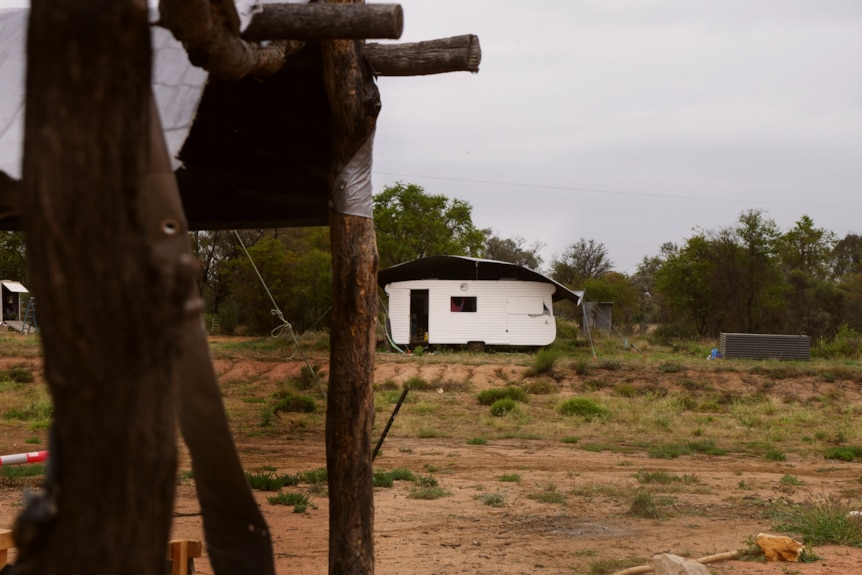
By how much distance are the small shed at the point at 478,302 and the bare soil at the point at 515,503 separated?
1116cm

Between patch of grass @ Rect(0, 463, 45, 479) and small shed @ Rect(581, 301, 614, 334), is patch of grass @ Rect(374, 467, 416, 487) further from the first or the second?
small shed @ Rect(581, 301, 614, 334)

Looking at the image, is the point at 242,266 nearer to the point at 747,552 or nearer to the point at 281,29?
the point at 747,552

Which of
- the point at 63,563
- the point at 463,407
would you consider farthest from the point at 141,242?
the point at 463,407

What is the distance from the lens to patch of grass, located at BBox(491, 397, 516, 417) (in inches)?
669

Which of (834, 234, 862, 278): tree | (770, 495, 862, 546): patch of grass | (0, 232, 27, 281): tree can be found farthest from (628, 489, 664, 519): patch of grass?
(834, 234, 862, 278): tree

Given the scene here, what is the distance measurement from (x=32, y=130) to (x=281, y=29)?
182 centimetres

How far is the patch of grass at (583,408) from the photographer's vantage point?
1686 centimetres

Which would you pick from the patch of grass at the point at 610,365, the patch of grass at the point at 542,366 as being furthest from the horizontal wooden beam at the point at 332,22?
the patch of grass at the point at 610,365

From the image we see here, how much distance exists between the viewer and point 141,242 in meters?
1.75

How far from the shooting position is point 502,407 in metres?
17.2

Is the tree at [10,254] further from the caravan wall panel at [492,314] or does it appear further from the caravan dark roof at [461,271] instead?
the caravan wall panel at [492,314]

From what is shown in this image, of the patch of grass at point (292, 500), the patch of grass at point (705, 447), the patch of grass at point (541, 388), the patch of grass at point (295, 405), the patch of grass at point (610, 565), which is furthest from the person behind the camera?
the patch of grass at point (541, 388)

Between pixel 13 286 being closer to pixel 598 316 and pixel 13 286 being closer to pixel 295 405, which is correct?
pixel 598 316

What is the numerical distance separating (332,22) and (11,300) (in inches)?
1607
